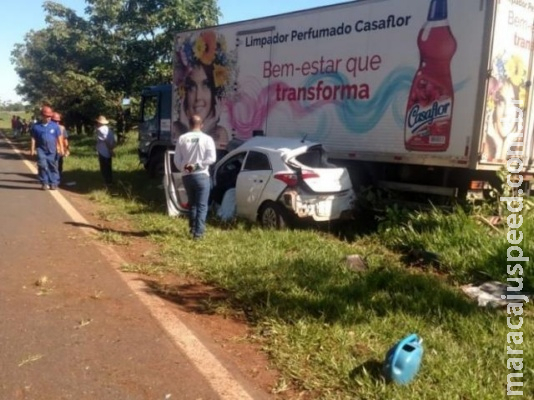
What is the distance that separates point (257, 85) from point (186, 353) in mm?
7445

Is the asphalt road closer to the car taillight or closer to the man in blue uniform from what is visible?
the car taillight

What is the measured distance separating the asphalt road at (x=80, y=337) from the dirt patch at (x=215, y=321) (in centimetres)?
20

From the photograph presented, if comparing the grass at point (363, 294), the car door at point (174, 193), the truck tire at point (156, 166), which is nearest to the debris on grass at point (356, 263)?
the grass at point (363, 294)

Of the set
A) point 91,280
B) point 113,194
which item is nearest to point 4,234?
point 91,280

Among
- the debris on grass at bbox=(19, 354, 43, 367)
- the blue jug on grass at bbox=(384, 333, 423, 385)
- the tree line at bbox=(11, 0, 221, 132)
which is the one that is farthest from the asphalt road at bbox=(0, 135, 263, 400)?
the tree line at bbox=(11, 0, 221, 132)

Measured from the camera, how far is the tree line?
19.6 meters

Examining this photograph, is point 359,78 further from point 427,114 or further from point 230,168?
point 230,168

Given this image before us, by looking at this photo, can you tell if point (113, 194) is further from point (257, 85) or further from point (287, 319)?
point (287, 319)

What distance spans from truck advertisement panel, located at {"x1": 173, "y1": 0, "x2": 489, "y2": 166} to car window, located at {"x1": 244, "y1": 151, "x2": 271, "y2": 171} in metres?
1.41

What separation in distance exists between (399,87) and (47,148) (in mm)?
7512

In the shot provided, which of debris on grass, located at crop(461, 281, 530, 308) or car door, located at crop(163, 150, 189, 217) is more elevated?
car door, located at crop(163, 150, 189, 217)

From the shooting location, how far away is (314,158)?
8.00 metres

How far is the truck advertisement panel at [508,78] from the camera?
7.07 metres

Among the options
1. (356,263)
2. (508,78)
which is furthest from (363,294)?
(508,78)
